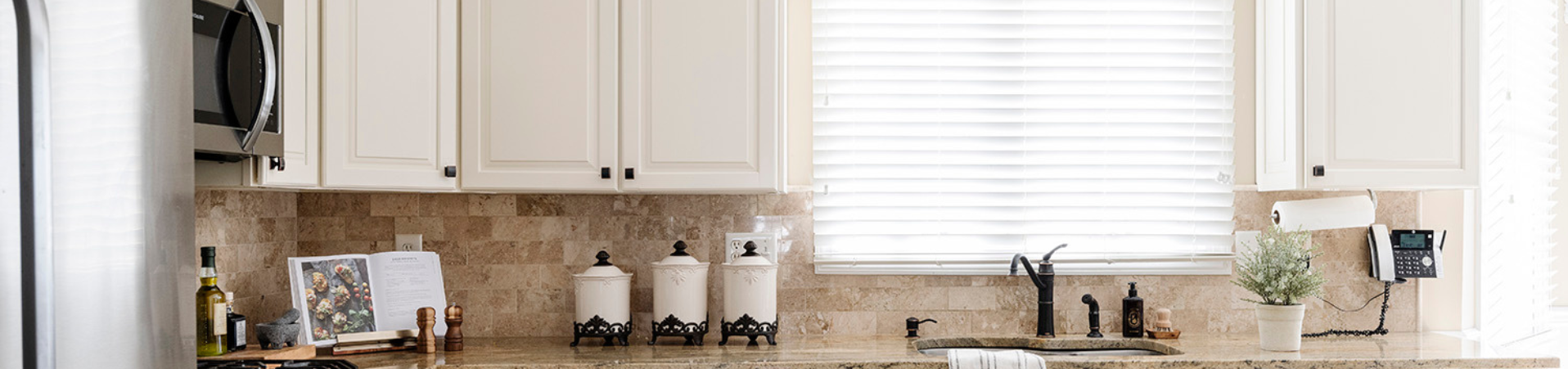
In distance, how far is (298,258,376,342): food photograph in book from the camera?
2668 mm

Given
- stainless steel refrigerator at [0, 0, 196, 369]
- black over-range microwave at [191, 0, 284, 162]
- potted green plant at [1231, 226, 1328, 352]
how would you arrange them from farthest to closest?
potted green plant at [1231, 226, 1328, 352]
black over-range microwave at [191, 0, 284, 162]
stainless steel refrigerator at [0, 0, 196, 369]

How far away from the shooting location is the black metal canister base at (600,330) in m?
2.88

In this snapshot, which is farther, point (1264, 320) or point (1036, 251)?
point (1036, 251)

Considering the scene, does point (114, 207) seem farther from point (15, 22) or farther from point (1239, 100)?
point (1239, 100)

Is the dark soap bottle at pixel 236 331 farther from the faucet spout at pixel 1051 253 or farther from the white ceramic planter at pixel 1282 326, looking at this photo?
the white ceramic planter at pixel 1282 326

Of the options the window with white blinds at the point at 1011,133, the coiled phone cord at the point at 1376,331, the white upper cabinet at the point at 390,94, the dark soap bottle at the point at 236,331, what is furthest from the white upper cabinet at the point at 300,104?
the coiled phone cord at the point at 1376,331

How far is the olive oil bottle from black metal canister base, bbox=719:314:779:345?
3.97ft

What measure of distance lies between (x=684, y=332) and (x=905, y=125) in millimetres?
882

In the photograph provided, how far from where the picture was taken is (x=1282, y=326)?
2672 mm

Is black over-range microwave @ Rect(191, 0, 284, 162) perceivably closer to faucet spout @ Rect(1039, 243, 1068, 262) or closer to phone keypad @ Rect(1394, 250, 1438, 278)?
faucet spout @ Rect(1039, 243, 1068, 262)

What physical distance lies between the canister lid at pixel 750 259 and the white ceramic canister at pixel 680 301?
0.37 ft

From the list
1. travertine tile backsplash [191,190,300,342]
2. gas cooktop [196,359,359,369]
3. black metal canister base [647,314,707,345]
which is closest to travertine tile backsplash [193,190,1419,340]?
travertine tile backsplash [191,190,300,342]

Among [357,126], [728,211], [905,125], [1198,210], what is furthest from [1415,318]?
[357,126]

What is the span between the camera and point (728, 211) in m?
3.13
